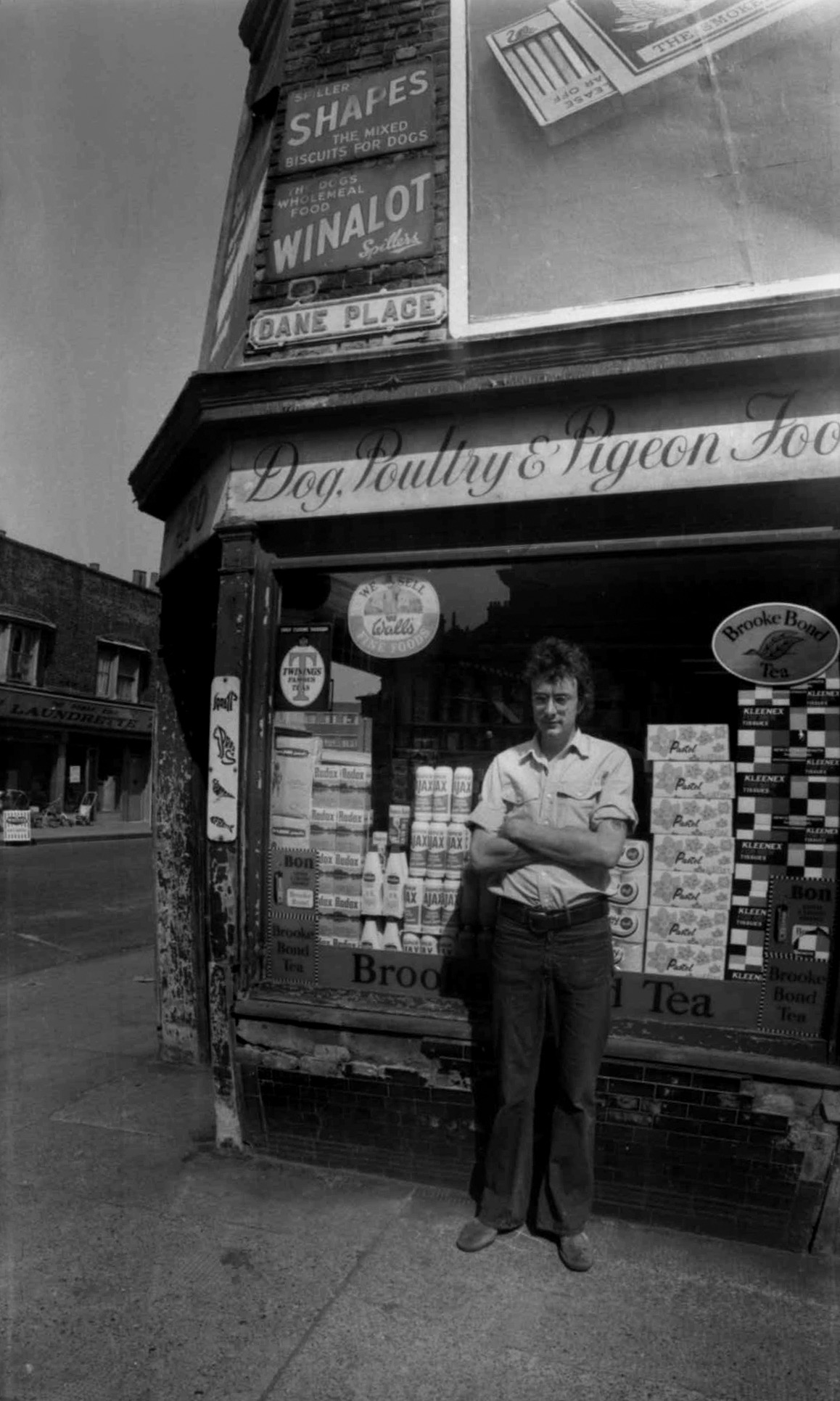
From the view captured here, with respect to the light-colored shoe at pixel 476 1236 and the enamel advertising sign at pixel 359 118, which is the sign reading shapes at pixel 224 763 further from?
the enamel advertising sign at pixel 359 118

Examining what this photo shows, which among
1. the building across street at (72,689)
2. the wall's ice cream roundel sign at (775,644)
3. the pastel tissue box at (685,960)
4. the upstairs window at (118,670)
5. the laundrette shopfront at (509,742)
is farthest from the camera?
the upstairs window at (118,670)

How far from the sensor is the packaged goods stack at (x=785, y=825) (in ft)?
12.3

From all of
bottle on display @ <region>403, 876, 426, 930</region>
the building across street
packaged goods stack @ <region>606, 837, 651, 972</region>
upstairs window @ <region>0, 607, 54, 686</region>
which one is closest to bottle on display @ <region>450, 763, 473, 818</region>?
bottle on display @ <region>403, 876, 426, 930</region>

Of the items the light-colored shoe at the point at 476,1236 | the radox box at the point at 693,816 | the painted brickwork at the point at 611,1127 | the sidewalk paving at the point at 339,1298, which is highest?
the radox box at the point at 693,816

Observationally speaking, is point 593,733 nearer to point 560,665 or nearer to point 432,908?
point 560,665

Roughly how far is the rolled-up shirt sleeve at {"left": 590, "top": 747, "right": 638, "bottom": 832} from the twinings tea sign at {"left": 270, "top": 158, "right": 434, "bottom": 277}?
2689 millimetres

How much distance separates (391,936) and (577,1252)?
153 cm

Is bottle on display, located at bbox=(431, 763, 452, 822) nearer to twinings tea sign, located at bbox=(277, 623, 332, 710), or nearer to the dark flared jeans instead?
twinings tea sign, located at bbox=(277, 623, 332, 710)

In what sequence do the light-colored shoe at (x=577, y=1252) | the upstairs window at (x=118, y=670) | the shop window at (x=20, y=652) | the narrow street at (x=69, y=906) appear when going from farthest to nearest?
1. the upstairs window at (x=118, y=670)
2. the shop window at (x=20, y=652)
3. the narrow street at (x=69, y=906)
4. the light-colored shoe at (x=577, y=1252)

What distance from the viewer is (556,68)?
4590 mm

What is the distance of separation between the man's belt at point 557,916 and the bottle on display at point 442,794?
99cm

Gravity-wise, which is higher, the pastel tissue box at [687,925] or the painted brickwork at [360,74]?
the painted brickwork at [360,74]

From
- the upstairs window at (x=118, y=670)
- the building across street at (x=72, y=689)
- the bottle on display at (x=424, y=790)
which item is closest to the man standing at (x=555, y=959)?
the bottle on display at (x=424, y=790)

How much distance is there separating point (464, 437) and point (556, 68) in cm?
205
